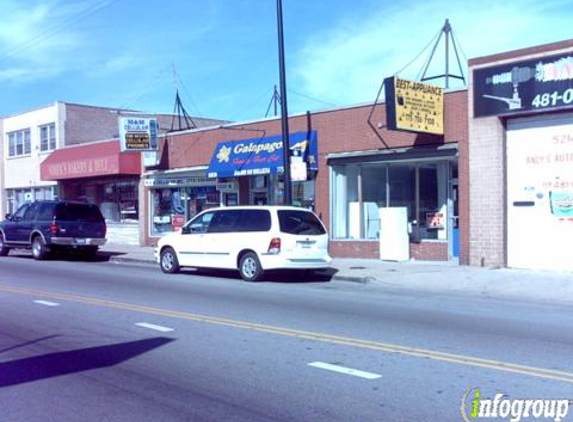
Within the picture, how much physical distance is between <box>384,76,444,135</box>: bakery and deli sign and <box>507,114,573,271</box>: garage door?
1.96 meters

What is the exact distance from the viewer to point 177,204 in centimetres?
2833

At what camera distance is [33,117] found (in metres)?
38.5

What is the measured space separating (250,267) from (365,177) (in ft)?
21.1

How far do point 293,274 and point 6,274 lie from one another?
7470 mm

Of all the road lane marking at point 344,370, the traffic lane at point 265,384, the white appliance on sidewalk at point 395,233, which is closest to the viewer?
the traffic lane at point 265,384

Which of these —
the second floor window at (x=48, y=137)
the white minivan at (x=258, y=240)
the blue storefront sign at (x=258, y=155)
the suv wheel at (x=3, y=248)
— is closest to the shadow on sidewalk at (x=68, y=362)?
the white minivan at (x=258, y=240)

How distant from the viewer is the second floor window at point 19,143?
3916 cm

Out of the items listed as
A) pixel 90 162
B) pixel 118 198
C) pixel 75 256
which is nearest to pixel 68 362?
pixel 75 256

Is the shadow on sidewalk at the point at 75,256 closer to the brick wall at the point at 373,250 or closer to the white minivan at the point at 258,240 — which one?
the white minivan at the point at 258,240

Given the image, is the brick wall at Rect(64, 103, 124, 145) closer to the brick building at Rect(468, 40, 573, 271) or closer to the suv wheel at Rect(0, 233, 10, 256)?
the suv wheel at Rect(0, 233, 10, 256)

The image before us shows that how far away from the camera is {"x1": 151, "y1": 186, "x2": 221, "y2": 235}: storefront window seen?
26938mm

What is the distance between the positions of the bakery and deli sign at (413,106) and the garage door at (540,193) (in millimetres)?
1957

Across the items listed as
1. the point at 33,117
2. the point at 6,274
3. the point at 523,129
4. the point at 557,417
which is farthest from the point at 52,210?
the point at 557,417

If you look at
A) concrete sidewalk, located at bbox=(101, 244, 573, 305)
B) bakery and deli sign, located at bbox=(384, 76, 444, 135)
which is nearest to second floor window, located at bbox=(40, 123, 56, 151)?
concrete sidewalk, located at bbox=(101, 244, 573, 305)
